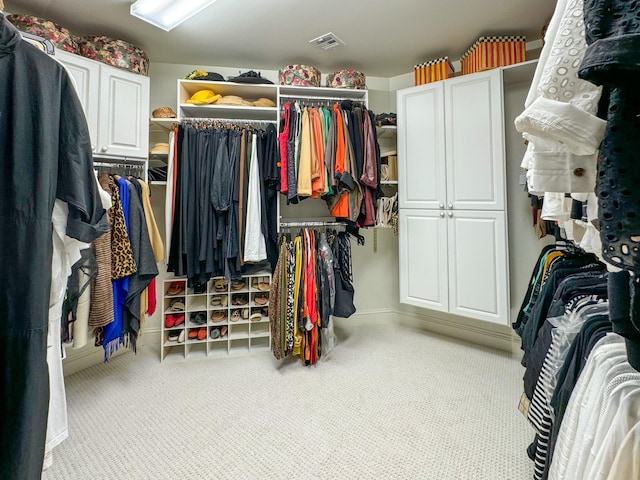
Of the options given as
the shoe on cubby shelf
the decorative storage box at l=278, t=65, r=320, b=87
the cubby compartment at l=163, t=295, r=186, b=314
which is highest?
the decorative storage box at l=278, t=65, r=320, b=87

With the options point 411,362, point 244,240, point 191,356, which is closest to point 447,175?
point 411,362

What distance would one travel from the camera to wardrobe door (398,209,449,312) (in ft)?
7.29

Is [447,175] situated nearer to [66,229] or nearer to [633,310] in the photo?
[633,310]

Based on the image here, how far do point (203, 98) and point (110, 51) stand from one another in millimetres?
616

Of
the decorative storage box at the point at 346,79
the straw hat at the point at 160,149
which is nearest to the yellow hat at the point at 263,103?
the decorative storage box at the point at 346,79

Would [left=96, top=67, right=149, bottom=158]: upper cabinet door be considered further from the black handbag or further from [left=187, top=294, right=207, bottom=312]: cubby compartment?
the black handbag

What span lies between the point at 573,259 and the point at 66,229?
192 cm

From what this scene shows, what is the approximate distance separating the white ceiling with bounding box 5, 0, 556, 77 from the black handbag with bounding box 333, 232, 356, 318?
1483mm

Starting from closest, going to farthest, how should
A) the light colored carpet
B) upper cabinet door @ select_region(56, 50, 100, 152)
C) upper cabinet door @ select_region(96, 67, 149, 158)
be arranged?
the light colored carpet < upper cabinet door @ select_region(56, 50, 100, 152) < upper cabinet door @ select_region(96, 67, 149, 158)

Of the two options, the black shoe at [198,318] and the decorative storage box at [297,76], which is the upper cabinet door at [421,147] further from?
the black shoe at [198,318]

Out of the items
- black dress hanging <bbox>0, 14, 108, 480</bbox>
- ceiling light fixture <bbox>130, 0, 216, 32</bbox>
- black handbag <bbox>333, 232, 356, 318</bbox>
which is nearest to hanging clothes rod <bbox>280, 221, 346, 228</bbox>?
black handbag <bbox>333, 232, 356, 318</bbox>

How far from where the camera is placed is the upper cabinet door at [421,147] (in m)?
2.21

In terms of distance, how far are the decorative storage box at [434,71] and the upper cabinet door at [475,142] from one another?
18 centimetres

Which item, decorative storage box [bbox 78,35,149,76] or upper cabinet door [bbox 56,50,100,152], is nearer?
upper cabinet door [bbox 56,50,100,152]
